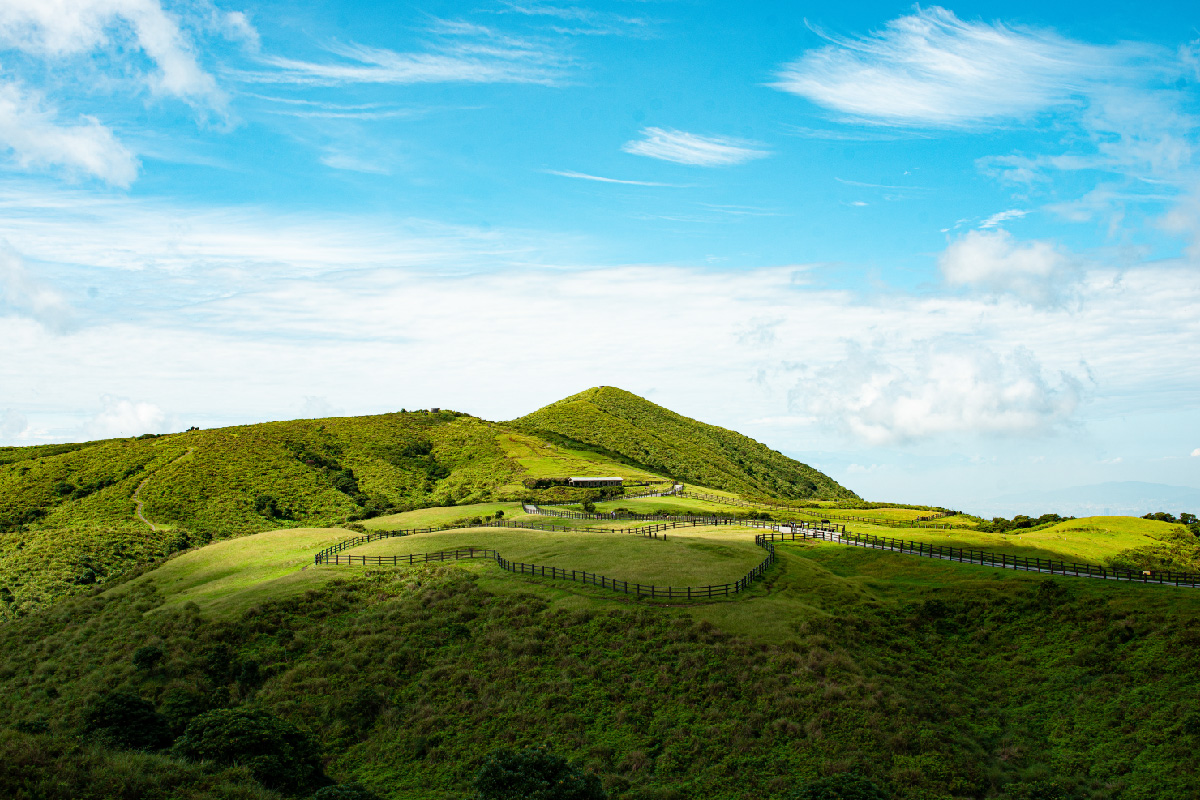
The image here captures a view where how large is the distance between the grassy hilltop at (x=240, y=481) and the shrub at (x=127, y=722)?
147 feet

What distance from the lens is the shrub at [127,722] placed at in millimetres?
33031

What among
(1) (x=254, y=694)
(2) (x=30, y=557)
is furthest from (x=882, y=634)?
(2) (x=30, y=557)

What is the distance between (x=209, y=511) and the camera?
96.6 m

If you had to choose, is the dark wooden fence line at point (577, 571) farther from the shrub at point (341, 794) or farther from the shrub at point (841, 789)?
the shrub at point (341, 794)

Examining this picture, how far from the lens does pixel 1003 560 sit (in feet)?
188

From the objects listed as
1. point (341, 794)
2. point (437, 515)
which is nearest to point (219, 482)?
point (437, 515)

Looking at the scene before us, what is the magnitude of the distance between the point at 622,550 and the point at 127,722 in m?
35.9

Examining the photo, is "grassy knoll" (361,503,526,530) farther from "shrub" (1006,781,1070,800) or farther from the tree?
"shrub" (1006,781,1070,800)

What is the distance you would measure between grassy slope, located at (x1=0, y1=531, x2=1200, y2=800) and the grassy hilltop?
24962 mm

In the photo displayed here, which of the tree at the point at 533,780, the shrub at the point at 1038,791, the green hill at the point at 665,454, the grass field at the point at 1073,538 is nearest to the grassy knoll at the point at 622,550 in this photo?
the grass field at the point at 1073,538

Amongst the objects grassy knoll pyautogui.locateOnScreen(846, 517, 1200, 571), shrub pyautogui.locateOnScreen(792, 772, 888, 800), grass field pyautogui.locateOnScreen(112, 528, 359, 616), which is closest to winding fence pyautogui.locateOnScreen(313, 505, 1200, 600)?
grassy knoll pyautogui.locateOnScreen(846, 517, 1200, 571)

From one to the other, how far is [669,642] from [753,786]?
1164cm

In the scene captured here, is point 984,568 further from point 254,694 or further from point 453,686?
point 254,694

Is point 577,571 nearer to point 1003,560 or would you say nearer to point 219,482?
point 1003,560
